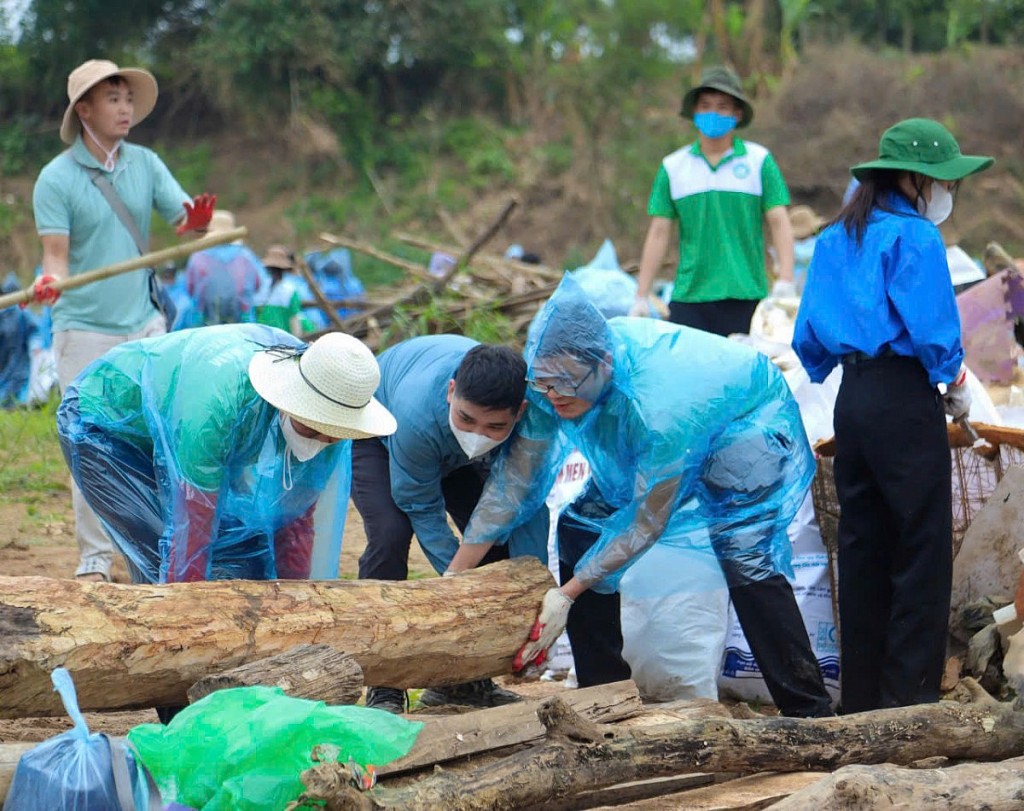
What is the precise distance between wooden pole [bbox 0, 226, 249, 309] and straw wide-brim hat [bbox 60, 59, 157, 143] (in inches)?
19.5

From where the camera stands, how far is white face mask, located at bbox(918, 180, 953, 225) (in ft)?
12.4

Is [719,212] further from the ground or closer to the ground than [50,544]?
further from the ground

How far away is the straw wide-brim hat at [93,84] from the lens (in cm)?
484

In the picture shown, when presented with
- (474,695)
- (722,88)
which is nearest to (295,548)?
(474,695)

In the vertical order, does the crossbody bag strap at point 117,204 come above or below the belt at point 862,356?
above

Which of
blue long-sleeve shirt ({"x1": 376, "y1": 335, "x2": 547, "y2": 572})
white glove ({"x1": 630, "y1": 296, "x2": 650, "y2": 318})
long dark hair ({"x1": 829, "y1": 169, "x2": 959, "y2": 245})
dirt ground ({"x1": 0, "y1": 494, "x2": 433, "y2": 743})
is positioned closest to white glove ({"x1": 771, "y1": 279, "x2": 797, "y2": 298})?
white glove ({"x1": 630, "y1": 296, "x2": 650, "y2": 318})

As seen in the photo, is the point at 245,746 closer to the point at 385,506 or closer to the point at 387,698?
the point at 387,698

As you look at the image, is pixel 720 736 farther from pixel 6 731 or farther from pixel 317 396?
pixel 6 731

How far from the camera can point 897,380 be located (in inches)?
144


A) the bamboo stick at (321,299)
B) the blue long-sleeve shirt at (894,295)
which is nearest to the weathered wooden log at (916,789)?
the blue long-sleeve shirt at (894,295)

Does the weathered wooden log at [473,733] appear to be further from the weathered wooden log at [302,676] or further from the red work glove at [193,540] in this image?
the red work glove at [193,540]

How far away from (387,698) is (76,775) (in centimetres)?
144

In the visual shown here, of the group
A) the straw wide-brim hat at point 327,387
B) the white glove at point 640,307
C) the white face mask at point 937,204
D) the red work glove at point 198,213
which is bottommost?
the white glove at point 640,307

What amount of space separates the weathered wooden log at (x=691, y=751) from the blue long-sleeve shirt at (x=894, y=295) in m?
0.94
